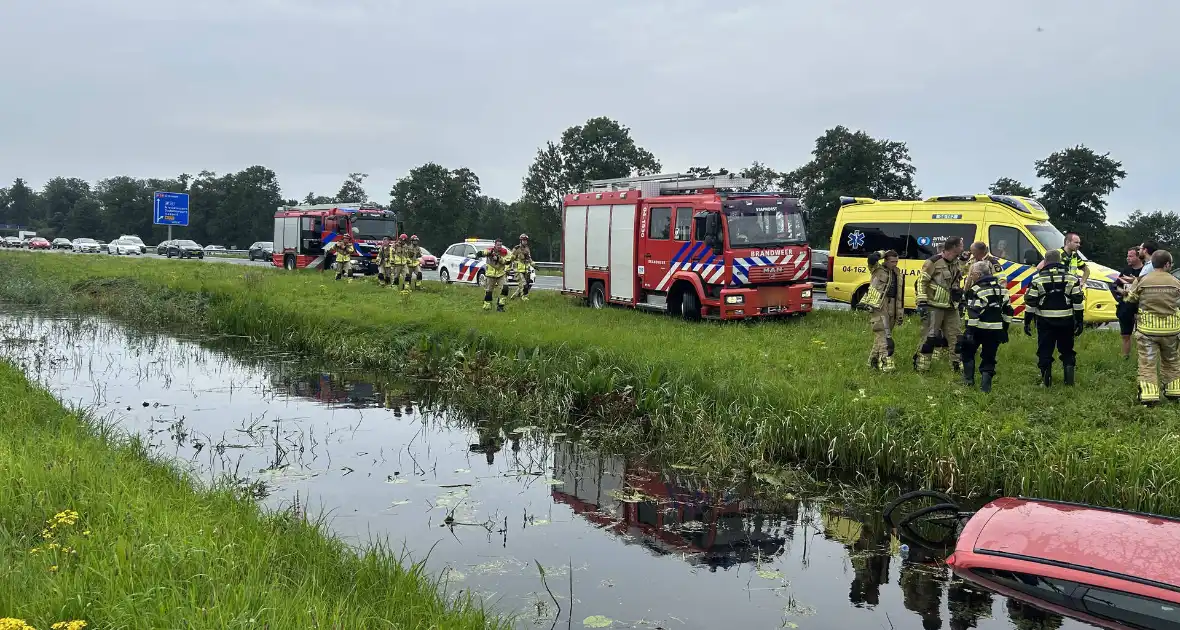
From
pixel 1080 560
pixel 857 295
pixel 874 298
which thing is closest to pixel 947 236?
pixel 857 295

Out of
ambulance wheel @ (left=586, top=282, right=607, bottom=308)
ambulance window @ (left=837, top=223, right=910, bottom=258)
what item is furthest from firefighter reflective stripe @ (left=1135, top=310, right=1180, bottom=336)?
ambulance wheel @ (left=586, top=282, right=607, bottom=308)

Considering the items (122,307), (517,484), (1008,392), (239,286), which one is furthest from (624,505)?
(122,307)

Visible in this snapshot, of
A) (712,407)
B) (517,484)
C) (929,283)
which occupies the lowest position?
(517,484)

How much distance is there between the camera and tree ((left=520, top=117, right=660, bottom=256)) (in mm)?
59344

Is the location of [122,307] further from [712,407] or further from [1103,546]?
[1103,546]

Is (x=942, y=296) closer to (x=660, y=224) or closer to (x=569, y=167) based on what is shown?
(x=660, y=224)

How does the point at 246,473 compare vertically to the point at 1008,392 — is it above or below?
below

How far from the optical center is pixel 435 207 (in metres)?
68.3

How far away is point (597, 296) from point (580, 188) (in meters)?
35.7

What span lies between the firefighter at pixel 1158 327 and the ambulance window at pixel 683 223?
7.74 m

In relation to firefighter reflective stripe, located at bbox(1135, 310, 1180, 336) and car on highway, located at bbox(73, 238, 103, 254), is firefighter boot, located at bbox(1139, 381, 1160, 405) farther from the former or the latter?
car on highway, located at bbox(73, 238, 103, 254)

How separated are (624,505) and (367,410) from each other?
17.0 feet

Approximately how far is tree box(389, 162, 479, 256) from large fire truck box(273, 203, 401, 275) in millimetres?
33344

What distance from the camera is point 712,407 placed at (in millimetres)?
9703
